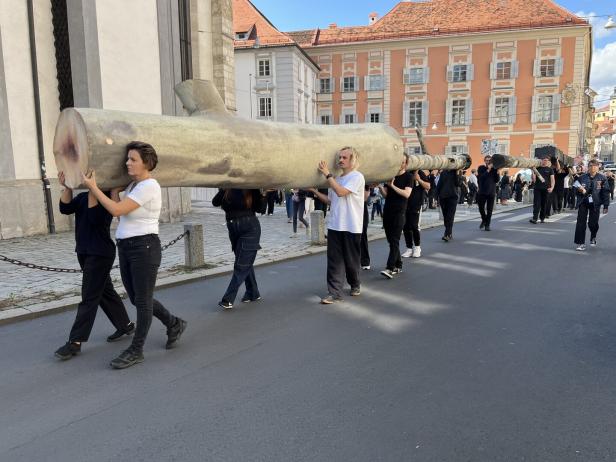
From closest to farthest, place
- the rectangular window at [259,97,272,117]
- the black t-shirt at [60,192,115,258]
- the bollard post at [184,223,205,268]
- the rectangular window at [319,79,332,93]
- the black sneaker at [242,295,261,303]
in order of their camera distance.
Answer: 1. the black t-shirt at [60,192,115,258]
2. the black sneaker at [242,295,261,303]
3. the bollard post at [184,223,205,268]
4. the rectangular window at [259,97,272,117]
5. the rectangular window at [319,79,332,93]

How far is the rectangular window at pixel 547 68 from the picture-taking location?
40656mm

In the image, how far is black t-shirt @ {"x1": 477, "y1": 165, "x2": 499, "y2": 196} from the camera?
12.3 metres

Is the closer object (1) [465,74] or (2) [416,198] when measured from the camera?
(2) [416,198]

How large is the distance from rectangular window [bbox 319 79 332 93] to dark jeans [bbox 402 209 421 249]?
4006 cm

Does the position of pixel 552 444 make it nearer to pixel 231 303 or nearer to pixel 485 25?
pixel 231 303

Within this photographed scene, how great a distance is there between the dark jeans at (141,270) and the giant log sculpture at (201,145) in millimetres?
501

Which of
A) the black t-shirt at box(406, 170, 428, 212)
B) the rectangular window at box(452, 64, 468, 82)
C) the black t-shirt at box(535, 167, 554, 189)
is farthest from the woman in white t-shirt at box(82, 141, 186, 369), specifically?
the rectangular window at box(452, 64, 468, 82)

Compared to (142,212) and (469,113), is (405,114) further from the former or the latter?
(142,212)

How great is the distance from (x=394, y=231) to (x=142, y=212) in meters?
4.29

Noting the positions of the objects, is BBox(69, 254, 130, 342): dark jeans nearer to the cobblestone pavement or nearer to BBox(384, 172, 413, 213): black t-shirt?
the cobblestone pavement

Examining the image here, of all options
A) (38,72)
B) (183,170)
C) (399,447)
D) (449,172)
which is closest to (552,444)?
(399,447)

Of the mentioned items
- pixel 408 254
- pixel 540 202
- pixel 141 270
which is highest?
pixel 141 270

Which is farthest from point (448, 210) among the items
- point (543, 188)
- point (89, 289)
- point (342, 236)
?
point (89, 289)

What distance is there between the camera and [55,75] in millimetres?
11656
